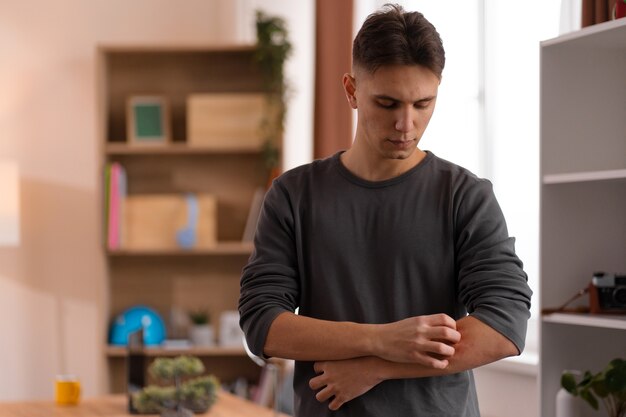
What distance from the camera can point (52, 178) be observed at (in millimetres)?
5324

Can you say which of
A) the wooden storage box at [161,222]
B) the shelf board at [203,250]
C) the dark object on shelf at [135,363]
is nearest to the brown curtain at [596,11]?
the dark object on shelf at [135,363]

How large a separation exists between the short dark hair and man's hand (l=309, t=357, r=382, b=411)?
441 mm

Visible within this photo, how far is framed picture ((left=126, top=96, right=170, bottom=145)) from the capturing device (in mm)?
5047

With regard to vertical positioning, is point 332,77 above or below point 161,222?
above

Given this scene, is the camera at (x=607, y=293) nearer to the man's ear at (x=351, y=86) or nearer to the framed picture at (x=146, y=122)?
the man's ear at (x=351, y=86)

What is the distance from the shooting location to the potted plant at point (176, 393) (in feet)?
11.1

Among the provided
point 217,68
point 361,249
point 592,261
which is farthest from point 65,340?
point 361,249

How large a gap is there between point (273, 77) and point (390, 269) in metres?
3.44

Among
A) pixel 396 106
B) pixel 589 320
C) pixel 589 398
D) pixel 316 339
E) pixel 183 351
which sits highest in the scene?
pixel 396 106

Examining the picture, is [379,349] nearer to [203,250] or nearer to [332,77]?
[332,77]

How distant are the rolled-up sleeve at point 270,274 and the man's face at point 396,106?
0.64 ft

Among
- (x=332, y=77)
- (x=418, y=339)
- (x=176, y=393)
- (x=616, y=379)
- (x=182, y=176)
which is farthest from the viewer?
(x=182, y=176)

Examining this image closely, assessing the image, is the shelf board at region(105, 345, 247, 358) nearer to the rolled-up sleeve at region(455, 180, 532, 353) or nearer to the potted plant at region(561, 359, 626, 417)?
the potted plant at region(561, 359, 626, 417)

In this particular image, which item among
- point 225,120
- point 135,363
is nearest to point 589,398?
point 135,363
